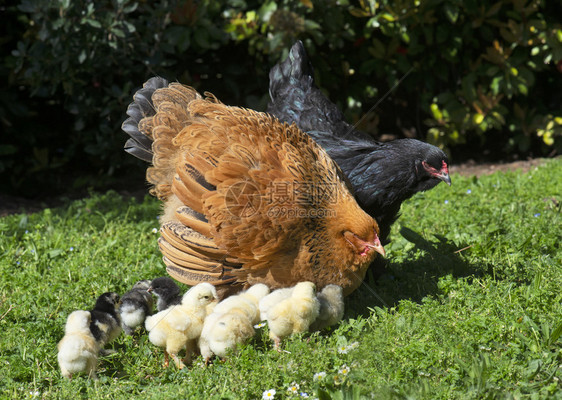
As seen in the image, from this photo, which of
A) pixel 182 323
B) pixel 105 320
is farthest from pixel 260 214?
pixel 105 320

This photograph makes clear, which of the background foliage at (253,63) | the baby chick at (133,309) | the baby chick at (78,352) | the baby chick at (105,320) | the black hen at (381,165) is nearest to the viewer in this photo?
the baby chick at (78,352)

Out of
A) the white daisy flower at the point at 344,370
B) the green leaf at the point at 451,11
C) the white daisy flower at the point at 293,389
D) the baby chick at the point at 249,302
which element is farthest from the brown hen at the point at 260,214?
the green leaf at the point at 451,11

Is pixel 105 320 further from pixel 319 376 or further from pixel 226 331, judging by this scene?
pixel 319 376

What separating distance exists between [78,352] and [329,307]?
1390 millimetres

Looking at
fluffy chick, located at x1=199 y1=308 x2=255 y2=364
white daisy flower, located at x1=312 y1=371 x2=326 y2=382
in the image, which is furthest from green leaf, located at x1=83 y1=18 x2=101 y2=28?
white daisy flower, located at x1=312 y1=371 x2=326 y2=382

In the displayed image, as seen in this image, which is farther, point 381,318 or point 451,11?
point 451,11

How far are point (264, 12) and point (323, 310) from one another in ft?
13.1

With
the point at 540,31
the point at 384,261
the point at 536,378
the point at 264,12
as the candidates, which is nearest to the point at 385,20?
the point at 264,12

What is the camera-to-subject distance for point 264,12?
20.8 feet

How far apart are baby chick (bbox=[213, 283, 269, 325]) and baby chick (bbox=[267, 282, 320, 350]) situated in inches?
4.4

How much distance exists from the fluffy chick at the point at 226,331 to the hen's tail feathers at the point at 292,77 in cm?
237

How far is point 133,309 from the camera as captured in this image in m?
3.64

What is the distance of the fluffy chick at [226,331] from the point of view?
3.22 metres

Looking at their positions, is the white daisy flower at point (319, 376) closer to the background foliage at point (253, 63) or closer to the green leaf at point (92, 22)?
the background foliage at point (253, 63)
